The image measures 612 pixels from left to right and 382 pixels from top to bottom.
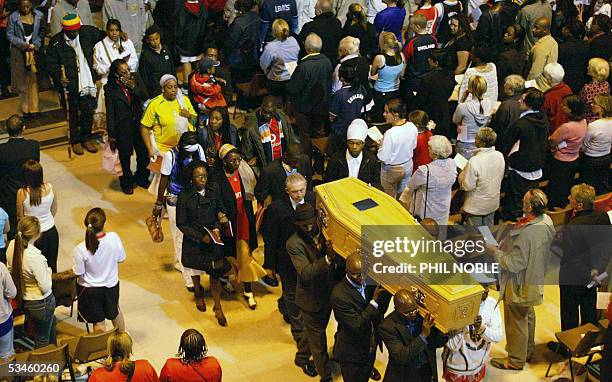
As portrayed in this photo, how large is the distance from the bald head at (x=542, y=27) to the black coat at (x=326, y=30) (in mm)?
2414

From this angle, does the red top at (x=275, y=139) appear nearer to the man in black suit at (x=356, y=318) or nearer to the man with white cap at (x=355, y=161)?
the man with white cap at (x=355, y=161)

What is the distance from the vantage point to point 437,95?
1087 cm

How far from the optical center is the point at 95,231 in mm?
8016

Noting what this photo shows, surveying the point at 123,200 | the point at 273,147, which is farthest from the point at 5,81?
the point at 273,147

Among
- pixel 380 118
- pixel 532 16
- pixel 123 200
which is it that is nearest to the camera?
pixel 123 200

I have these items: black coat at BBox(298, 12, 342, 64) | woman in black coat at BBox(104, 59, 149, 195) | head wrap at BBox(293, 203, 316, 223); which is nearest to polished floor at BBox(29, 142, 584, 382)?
woman in black coat at BBox(104, 59, 149, 195)

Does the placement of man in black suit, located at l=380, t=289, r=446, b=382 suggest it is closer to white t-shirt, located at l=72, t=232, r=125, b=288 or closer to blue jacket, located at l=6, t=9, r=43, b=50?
white t-shirt, located at l=72, t=232, r=125, b=288

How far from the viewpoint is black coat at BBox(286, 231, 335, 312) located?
781 cm

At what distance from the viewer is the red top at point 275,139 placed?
9.89 m

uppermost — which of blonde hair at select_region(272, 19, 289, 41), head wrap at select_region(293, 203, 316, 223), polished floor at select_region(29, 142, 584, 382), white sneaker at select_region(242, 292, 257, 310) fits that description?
blonde hair at select_region(272, 19, 289, 41)

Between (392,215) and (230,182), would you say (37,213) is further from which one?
(392,215)

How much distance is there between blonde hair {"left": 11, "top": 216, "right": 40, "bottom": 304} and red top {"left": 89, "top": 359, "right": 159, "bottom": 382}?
1.47 m

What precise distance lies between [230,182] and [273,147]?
996 millimetres

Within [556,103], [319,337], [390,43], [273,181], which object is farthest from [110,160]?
[556,103]
